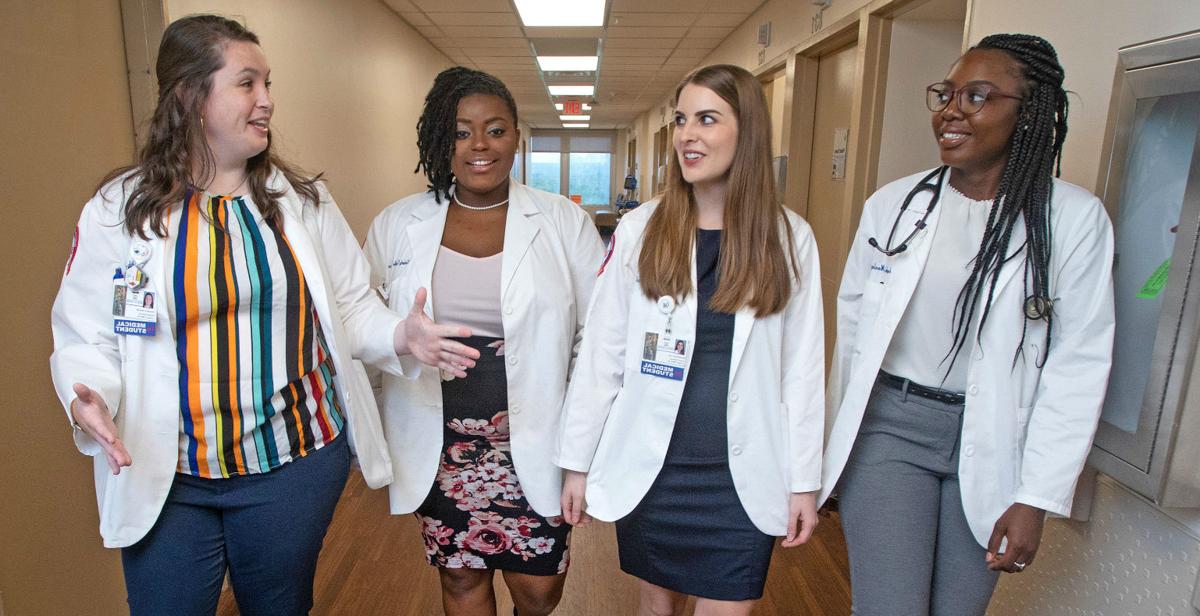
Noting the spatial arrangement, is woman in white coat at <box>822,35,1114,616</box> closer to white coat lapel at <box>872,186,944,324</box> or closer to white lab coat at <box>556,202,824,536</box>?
white coat lapel at <box>872,186,944,324</box>

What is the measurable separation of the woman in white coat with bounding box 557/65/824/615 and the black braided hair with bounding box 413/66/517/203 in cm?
58

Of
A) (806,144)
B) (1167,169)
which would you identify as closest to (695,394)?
(1167,169)

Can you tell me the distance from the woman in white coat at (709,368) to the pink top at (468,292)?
1.05 ft

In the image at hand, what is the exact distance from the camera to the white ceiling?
6109 millimetres

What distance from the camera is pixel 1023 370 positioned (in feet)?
4.78

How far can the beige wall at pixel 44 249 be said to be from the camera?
1847 millimetres

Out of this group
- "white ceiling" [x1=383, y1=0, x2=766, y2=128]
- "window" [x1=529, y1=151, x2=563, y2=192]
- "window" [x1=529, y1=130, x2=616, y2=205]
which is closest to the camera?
"white ceiling" [x1=383, y1=0, x2=766, y2=128]

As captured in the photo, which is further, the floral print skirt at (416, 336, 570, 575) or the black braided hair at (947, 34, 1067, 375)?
the floral print skirt at (416, 336, 570, 575)

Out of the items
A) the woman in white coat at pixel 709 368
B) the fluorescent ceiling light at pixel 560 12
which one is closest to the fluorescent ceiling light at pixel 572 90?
the fluorescent ceiling light at pixel 560 12

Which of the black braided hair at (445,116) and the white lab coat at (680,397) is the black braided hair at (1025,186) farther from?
the black braided hair at (445,116)

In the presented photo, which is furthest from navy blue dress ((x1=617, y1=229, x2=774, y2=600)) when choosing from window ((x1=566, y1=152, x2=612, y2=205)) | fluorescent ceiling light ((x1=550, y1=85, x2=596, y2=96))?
window ((x1=566, y1=152, x2=612, y2=205))

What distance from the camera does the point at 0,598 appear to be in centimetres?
175

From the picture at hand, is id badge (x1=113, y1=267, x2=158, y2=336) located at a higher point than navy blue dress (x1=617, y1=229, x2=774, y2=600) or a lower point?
higher

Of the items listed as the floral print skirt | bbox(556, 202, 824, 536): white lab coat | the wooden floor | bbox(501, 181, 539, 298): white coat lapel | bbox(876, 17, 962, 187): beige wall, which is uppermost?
bbox(876, 17, 962, 187): beige wall
